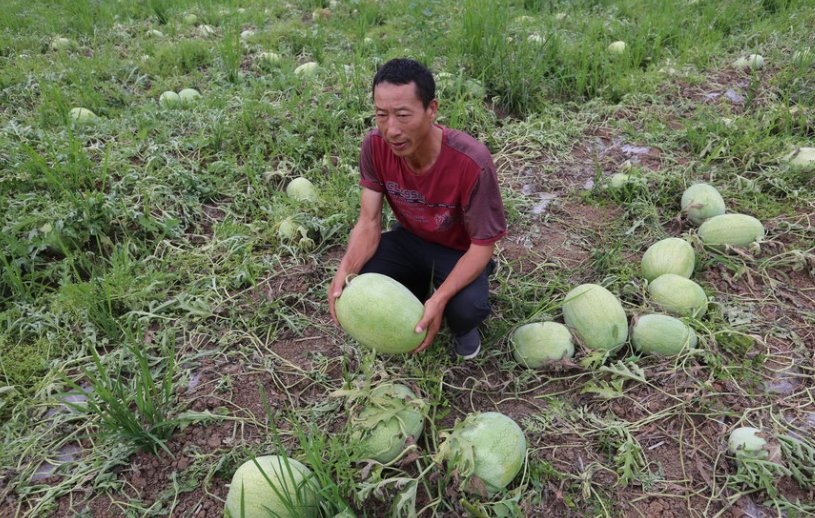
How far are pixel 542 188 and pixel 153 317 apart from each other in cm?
264

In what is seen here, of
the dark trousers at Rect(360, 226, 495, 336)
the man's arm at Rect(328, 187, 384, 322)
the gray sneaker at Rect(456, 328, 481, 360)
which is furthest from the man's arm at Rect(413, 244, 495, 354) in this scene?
the man's arm at Rect(328, 187, 384, 322)

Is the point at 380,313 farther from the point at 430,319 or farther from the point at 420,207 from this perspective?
the point at 420,207

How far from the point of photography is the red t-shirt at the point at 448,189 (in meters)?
2.34

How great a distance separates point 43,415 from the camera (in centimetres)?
249

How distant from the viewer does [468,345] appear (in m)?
2.60

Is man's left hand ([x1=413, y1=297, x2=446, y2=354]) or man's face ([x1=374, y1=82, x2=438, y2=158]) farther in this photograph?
man's left hand ([x1=413, y1=297, x2=446, y2=354])

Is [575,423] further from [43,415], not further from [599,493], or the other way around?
[43,415]

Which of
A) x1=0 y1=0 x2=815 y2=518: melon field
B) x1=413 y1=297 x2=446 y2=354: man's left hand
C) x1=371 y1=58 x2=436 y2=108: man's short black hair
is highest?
x1=371 y1=58 x2=436 y2=108: man's short black hair

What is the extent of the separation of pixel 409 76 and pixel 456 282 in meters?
0.86

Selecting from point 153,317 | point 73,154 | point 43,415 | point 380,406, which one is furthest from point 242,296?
point 73,154

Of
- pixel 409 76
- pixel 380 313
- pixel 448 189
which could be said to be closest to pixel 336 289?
pixel 380 313

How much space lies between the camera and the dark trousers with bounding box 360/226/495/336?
2564mm

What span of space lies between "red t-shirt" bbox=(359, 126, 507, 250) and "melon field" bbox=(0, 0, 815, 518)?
556 mm

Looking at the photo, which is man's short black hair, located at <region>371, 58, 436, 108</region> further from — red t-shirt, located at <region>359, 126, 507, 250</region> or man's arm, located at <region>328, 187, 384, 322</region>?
man's arm, located at <region>328, 187, 384, 322</region>
